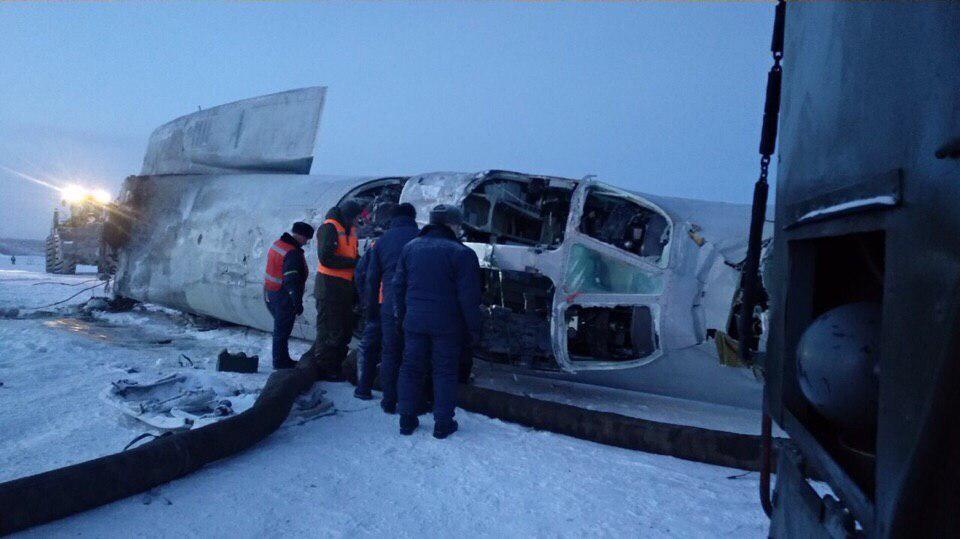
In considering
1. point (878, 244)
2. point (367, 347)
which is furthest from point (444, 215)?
point (878, 244)

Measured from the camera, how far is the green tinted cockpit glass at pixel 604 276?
559 centimetres

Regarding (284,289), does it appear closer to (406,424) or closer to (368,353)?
(368,353)

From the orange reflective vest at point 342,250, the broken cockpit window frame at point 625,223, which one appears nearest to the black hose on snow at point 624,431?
the broken cockpit window frame at point 625,223

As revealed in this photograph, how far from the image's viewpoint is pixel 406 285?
191 inches

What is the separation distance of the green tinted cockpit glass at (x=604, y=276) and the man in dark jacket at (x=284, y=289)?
3.11 metres

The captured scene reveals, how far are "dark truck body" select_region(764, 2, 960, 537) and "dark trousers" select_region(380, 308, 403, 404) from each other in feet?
11.9

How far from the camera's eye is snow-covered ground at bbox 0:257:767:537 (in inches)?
123

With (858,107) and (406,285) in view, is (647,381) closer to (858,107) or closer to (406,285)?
(406,285)

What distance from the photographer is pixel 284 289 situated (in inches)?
262

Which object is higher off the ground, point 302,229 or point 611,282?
point 302,229

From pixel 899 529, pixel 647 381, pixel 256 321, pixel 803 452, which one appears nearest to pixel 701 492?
pixel 647 381

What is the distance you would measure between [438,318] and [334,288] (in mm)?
2271

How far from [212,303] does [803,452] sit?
349 inches

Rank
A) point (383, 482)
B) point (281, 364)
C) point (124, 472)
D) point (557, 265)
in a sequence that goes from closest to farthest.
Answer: point (124, 472)
point (383, 482)
point (557, 265)
point (281, 364)
